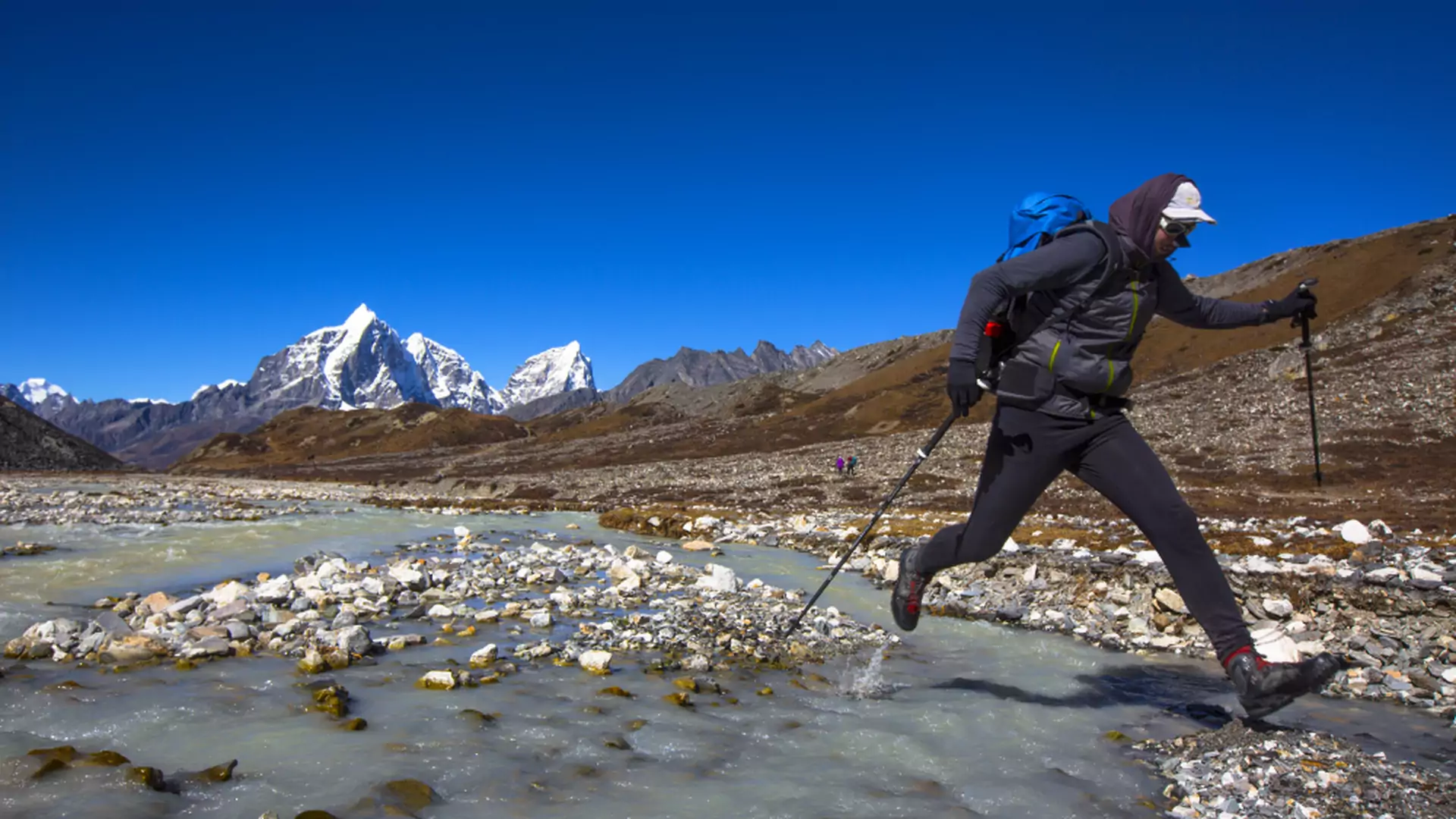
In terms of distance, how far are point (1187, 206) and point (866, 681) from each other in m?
4.91

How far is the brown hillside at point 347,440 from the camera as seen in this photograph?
164 meters

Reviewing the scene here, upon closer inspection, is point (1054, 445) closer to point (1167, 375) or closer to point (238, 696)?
point (238, 696)

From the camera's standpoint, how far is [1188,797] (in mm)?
4941

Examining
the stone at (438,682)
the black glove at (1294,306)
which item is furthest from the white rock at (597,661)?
the black glove at (1294,306)

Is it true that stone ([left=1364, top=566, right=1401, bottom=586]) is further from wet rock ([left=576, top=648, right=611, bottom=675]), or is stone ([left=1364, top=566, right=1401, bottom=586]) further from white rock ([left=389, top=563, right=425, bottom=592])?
white rock ([left=389, top=563, right=425, bottom=592])

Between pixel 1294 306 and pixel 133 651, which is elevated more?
pixel 1294 306

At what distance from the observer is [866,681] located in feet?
24.5

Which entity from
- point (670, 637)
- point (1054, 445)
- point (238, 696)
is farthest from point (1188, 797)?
point (238, 696)

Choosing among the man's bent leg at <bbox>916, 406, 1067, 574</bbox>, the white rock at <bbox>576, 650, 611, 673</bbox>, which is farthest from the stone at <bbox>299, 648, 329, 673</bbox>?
the man's bent leg at <bbox>916, 406, 1067, 574</bbox>

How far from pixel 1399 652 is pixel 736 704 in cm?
714

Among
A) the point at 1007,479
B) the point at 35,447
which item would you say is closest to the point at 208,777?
the point at 1007,479

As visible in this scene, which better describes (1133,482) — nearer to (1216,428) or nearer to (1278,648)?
(1278,648)

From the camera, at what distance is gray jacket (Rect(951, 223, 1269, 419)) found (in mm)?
5562

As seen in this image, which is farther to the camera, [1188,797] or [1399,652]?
[1399,652]
